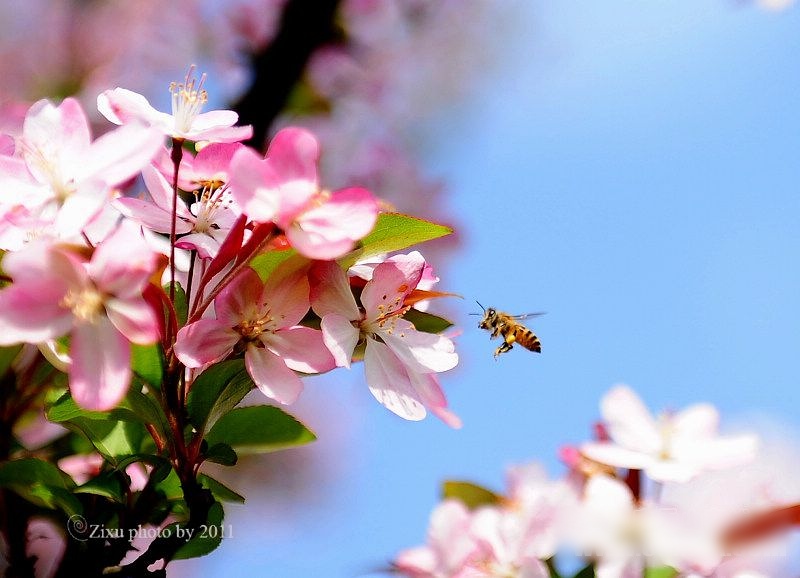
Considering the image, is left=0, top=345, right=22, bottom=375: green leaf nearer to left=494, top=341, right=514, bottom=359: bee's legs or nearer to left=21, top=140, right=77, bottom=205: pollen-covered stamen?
left=21, top=140, right=77, bottom=205: pollen-covered stamen

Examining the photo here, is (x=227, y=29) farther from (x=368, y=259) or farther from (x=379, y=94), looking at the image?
(x=368, y=259)

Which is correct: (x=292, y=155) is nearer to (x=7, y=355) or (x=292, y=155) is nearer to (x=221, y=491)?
(x=221, y=491)

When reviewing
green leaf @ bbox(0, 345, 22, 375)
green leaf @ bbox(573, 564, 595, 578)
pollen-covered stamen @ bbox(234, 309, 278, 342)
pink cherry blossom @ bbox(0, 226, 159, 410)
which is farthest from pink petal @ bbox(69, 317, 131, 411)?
green leaf @ bbox(573, 564, 595, 578)

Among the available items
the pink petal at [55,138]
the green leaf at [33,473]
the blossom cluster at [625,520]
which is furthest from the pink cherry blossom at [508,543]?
the pink petal at [55,138]

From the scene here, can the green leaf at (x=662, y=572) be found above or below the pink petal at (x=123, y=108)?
below

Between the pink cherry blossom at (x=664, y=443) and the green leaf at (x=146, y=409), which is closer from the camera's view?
the green leaf at (x=146, y=409)

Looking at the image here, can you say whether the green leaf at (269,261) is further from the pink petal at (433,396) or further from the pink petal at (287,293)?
the pink petal at (433,396)
